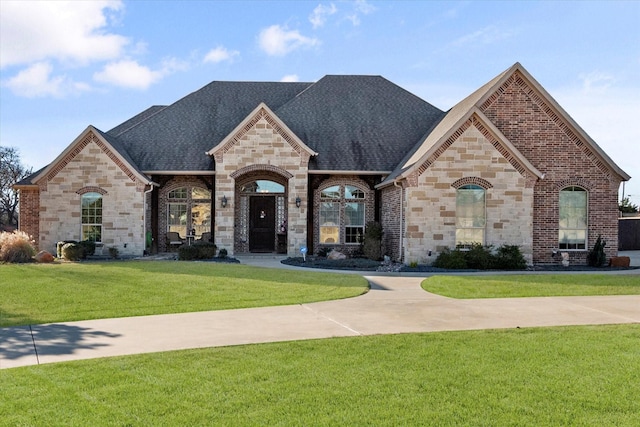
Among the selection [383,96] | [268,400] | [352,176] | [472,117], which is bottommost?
[268,400]

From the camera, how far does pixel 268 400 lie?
5219mm

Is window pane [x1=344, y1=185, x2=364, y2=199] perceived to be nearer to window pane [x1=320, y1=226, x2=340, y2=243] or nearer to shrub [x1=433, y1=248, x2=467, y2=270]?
window pane [x1=320, y1=226, x2=340, y2=243]

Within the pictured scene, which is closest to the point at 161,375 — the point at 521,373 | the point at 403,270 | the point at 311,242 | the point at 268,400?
the point at 268,400

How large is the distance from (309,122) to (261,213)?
488 cm

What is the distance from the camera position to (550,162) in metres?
21.0

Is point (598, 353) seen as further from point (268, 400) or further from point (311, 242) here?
point (311, 242)

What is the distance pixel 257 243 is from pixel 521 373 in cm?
1954

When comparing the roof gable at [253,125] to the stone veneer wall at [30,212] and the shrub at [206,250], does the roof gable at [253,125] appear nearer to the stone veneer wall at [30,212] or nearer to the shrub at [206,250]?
the shrub at [206,250]

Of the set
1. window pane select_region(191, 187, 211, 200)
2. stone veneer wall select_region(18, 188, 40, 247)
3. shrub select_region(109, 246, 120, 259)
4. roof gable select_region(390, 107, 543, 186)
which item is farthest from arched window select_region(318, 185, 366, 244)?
stone veneer wall select_region(18, 188, 40, 247)

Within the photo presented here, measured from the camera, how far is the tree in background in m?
50.5

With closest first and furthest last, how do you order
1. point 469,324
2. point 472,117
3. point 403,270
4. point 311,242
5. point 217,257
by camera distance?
point 469,324, point 403,270, point 472,117, point 217,257, point 311,242

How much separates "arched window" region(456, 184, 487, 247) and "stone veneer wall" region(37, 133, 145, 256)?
12459mm

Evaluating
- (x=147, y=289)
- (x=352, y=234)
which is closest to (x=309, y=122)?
(x=352, y=234)

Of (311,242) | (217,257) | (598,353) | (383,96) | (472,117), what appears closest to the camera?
(598,353)
